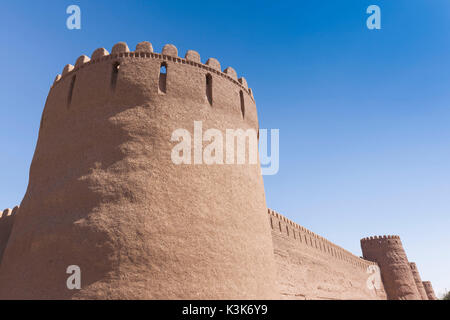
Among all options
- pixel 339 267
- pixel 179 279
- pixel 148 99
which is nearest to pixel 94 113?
pixel 148 99

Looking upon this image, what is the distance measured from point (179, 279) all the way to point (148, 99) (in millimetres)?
3477

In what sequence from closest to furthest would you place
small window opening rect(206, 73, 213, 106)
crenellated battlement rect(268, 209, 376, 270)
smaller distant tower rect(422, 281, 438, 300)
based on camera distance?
small window opening rect(206, 73, 213, 106) < crenellated battlement rect(268, 209, 376, 270) < smaller distant tower rect(422, 281, 438, 300)

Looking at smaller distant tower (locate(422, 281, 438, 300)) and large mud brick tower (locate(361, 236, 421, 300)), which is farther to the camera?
smaller distant tower (locate(422, 281, 438, 300))

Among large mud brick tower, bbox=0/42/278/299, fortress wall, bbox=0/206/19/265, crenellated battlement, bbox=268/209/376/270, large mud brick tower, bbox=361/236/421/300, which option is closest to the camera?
large mud brick tower, bbox=0/42/278/299

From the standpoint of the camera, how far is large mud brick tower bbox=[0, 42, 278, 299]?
17.5 feet

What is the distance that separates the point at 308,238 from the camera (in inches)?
599

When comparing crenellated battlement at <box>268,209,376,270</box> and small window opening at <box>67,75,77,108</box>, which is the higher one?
small window opening at <box>67,75,77,108</box>

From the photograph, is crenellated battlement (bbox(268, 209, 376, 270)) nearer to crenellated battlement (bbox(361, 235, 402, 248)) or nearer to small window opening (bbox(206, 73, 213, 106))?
crenellated battlement (bbox(361, 235, 402, 248))

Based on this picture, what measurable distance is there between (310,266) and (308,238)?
141 cm

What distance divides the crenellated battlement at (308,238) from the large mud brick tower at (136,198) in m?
5.65

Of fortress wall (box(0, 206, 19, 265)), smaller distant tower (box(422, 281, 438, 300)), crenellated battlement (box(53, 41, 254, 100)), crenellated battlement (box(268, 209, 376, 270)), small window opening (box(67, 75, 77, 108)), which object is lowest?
smaller distant tower (box(422, 281, 438, 300))

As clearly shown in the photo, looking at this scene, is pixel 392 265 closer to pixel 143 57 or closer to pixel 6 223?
pixel 143 57

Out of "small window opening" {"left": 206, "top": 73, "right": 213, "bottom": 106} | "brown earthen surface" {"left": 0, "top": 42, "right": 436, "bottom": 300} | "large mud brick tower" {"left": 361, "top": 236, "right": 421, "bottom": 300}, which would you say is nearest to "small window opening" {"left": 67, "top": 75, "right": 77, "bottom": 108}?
"brown earthen surface" {"left": 0, "top": 42, "right": 436, "bottom": 300}
